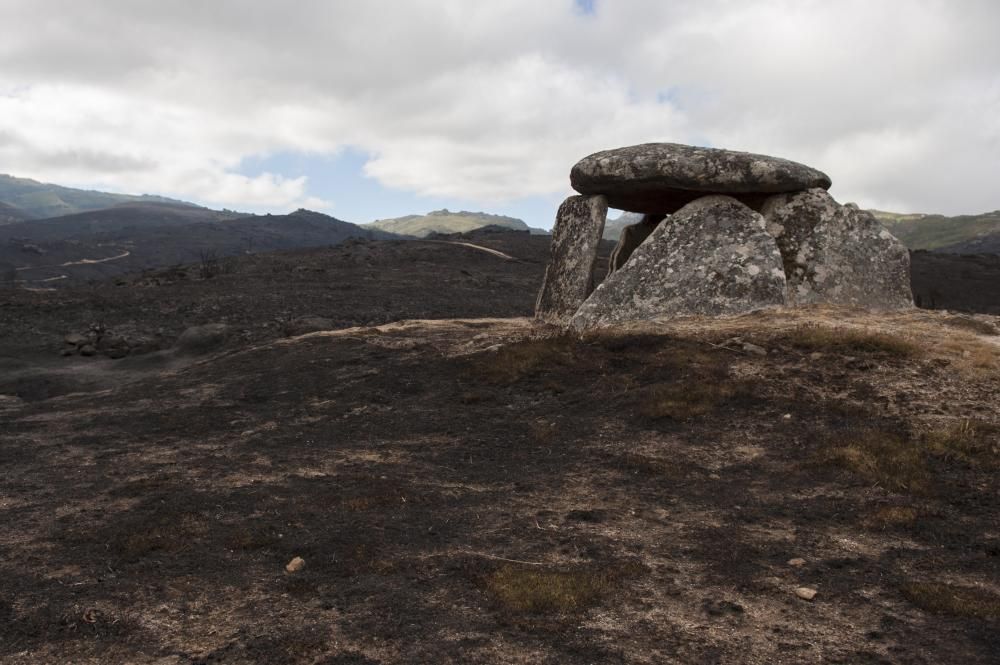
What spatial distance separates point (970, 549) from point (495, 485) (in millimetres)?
4137

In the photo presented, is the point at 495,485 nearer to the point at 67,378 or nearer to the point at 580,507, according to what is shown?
the point at 580,507

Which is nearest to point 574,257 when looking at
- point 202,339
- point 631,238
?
point 631,238

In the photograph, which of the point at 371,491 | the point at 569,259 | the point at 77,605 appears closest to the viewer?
the point at 77,605

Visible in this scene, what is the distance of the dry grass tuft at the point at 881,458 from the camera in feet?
22.0

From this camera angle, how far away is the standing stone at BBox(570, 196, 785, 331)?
13.0m

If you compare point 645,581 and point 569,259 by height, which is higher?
point 569,259

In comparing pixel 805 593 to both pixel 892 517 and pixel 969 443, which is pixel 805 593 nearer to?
pixel 892 517

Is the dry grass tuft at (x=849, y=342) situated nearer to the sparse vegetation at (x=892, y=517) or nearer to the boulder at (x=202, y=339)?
the sparse vegetation at (x=892, y=517)

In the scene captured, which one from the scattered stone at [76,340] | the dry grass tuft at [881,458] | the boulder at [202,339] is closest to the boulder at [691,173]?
the dry grass tuft at [881,458]

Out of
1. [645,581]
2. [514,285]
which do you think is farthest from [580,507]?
[514,285]

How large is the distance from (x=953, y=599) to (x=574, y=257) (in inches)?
449

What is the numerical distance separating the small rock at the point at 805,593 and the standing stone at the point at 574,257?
10.3 metres

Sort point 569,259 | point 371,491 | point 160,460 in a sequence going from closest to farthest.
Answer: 1. point 371,491
2. point 160,460
3. point 569,259

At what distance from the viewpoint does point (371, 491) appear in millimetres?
7137
